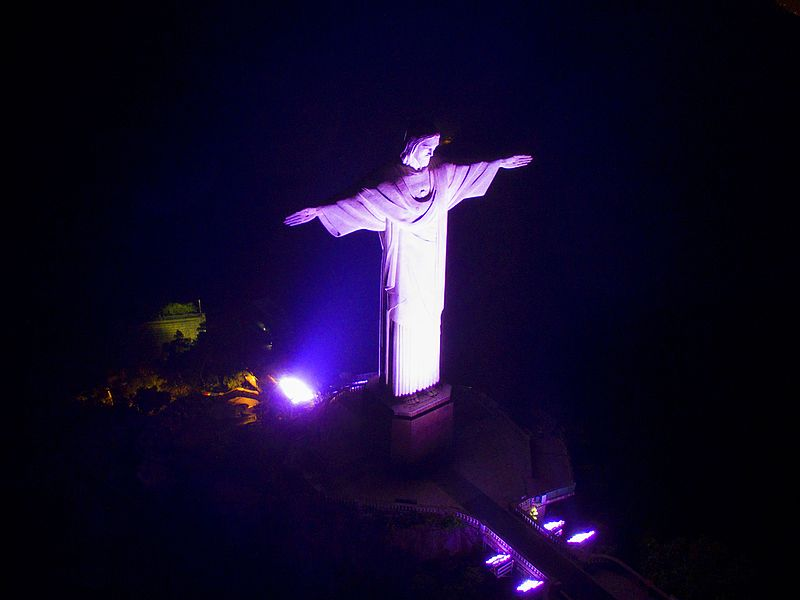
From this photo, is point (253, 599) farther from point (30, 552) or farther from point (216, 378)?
point (216, 378)

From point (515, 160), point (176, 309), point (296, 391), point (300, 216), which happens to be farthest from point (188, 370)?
point (515, 160)

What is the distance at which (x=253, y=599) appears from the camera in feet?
18.2

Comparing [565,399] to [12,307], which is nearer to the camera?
[565,399]

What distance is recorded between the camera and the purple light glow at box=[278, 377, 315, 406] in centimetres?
898

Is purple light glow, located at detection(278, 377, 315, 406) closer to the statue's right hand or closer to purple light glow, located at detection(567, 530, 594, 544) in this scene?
the statue's right hand

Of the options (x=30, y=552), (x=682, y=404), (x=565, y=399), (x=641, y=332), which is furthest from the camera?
(x=565, y=399)

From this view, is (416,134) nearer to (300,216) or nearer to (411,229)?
(411,229)

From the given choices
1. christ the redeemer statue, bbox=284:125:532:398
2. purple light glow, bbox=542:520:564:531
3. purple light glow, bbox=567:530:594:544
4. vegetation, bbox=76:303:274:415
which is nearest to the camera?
christ the redeemer statue, bbox=284:125:532:398

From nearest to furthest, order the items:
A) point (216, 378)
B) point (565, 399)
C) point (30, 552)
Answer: point (30, 552)
point (565, 399)
point (216, 378)

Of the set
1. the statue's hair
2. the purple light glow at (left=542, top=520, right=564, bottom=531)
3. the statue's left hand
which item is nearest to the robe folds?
the statue's left hand

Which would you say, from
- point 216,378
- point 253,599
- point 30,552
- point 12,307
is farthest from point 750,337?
point 12,307

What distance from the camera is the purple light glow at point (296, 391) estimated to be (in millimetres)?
8977

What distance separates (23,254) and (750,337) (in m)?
14.1

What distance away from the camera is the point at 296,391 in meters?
9.21
